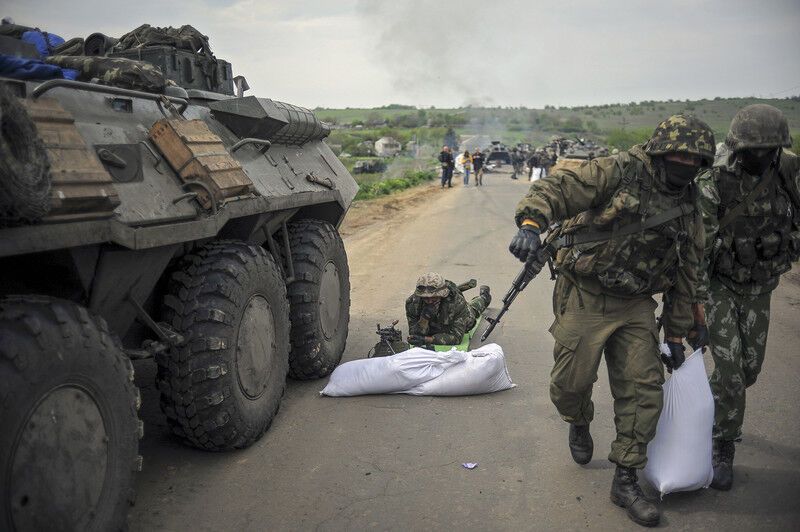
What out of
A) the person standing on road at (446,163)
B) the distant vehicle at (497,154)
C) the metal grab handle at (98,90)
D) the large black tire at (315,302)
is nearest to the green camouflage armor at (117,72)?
the metal grab handle at (98,90)

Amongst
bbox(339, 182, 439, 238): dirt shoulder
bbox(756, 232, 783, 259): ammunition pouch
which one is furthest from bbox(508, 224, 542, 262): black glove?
bbox(339, 182, 439, 238): dirt shoulder

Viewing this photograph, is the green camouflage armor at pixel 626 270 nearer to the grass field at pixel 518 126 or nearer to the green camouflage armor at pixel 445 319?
the green camouflage armor at pixel 445 319

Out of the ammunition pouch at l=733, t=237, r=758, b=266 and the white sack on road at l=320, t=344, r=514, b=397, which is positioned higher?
the ammunition pouch at l=733, t=237, r=758, b=266

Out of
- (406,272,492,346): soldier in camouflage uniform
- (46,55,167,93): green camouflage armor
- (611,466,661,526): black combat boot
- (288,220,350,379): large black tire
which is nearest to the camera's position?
(611,466,661,526): black combat boot

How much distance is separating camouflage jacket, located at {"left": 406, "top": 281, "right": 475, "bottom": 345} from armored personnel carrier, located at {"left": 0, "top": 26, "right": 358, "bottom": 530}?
66cm

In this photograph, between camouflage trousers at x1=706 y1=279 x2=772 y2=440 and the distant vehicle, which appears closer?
camouflage trousers at x1=706 y1=279 x2=772 y2=440

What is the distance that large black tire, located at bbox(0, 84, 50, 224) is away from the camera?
2.69 m

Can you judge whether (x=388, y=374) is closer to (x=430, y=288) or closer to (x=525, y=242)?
(x=430, y=288)

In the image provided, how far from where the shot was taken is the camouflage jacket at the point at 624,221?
154 inches

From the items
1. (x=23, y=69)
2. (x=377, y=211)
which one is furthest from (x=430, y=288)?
(x=377, y=211)

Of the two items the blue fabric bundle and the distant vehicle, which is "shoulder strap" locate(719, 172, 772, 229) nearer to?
the blue fabric bundle

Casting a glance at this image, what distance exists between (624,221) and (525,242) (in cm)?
65

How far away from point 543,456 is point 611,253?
1.32m

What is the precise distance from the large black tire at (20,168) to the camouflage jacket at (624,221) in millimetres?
2146
